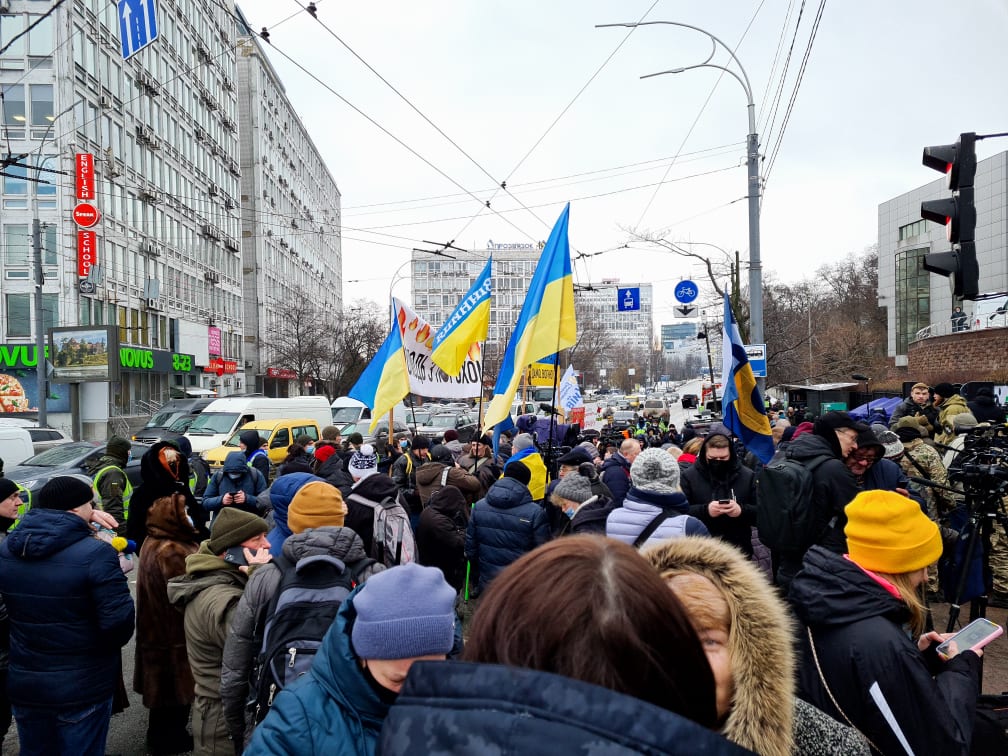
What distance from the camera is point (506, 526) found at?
5.71m

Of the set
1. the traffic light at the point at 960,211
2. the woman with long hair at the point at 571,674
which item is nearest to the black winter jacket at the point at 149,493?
the woman with long hair at the point at 571,674

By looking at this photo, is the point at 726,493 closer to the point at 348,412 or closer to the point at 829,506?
the point at 829,506

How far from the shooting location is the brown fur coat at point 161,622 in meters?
4.52

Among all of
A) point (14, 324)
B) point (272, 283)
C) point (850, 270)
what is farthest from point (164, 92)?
point (850, 270)

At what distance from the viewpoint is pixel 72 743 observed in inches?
150

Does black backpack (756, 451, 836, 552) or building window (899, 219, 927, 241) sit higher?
building window (899, 219, 927, 241)

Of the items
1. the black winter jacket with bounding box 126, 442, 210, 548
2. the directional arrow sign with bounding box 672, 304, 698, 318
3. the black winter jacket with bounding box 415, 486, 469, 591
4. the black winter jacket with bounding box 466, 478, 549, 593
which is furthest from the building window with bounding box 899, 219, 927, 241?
the black winter jacket with bounding box 126, 442, 210, 548

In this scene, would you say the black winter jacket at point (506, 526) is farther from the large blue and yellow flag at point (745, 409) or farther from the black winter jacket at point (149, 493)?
the black winter jacket at point (149, 493)

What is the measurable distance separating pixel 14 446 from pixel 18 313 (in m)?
22.4

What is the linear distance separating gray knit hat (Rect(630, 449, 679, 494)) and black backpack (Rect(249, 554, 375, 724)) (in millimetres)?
1833

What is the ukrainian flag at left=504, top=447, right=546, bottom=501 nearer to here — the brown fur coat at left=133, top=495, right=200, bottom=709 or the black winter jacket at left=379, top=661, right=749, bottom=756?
the brown fur coat at left=133, top=495, right=200, bottom=709

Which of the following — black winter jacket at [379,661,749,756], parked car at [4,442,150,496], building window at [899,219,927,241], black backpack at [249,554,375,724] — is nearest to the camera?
black winter jacket at [379,661,749,756]

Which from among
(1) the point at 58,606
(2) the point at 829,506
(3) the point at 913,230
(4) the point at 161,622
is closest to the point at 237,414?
(4) the point at 161,622

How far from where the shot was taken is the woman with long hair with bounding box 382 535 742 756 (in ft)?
3.11
